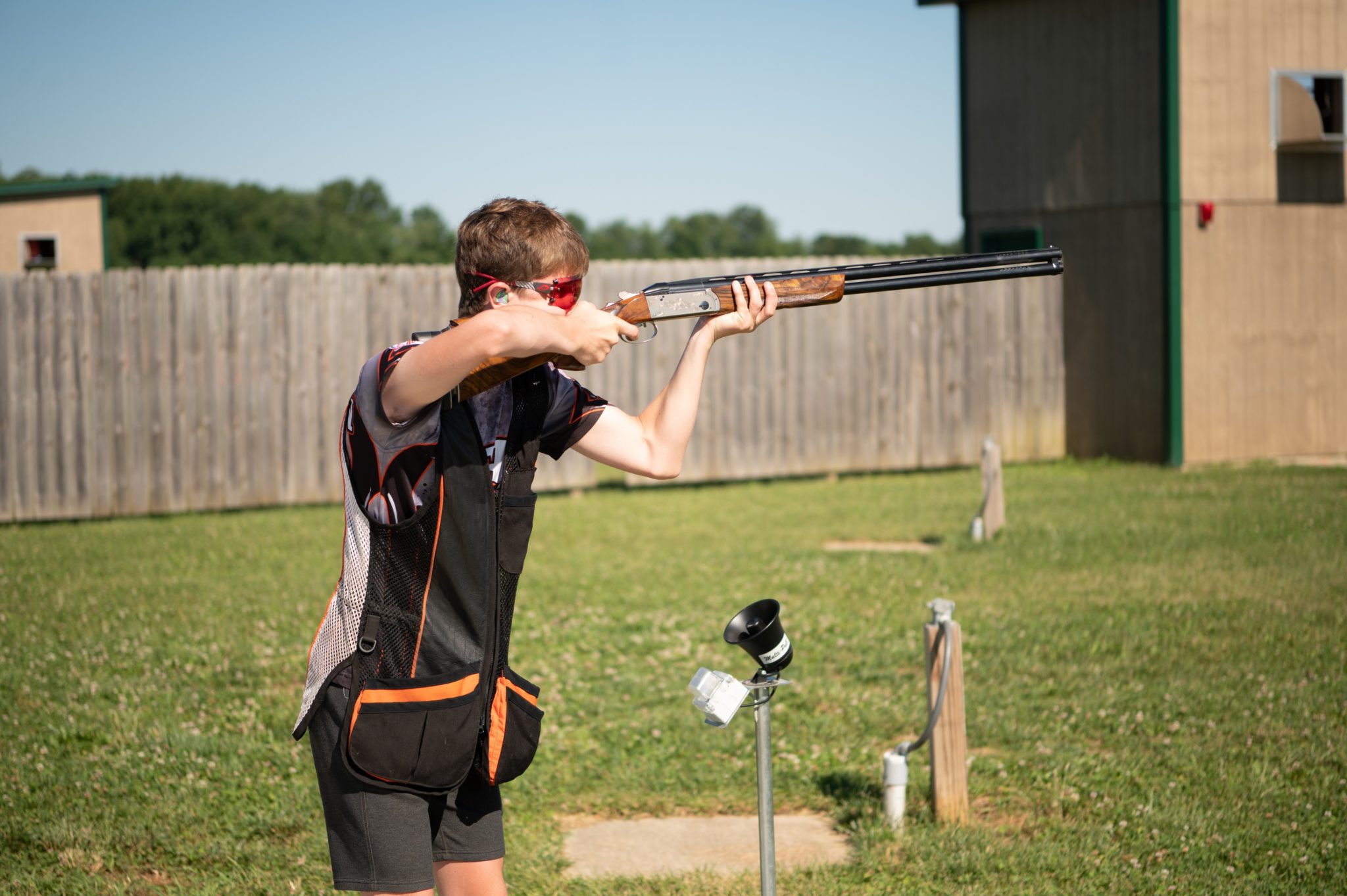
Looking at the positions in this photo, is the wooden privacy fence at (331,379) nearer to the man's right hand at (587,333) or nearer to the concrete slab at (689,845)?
the concrete slab at (689,845)

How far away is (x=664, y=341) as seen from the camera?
14852mm

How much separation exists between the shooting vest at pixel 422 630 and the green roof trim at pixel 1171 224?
44.8ft

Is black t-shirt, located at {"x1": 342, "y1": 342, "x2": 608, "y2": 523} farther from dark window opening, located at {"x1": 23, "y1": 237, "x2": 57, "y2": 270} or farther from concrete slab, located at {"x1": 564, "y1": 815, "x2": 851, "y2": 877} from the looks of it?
dark window opening, located at {"x1": 23, "y1": 237, "x2": 57, "y2": 270}

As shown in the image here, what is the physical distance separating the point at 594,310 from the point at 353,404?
607 millimetres

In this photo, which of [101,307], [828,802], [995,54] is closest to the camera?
[828,802]

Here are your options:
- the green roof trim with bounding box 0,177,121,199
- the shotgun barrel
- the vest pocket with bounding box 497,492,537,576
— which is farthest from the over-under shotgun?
the green roof trim with bounding box 0,177,121,199

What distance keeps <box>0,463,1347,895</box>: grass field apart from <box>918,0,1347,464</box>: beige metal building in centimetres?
361

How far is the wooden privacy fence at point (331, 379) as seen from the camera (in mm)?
13008

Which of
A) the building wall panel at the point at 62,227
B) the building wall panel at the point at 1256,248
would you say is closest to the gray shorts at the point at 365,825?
the building wall panel at the point at 1256,248

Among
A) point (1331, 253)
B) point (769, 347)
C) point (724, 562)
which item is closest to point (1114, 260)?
point (1331, 253)

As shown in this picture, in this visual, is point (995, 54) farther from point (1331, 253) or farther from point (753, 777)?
point (753, 777)

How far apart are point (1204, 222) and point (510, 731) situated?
46.4 ft

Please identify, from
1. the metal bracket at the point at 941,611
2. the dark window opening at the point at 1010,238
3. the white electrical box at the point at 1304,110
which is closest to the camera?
the metal bracket at the point at 941,611

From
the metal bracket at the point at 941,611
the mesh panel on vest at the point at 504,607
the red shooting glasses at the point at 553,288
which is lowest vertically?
the metal bracket at the point at 941,611
